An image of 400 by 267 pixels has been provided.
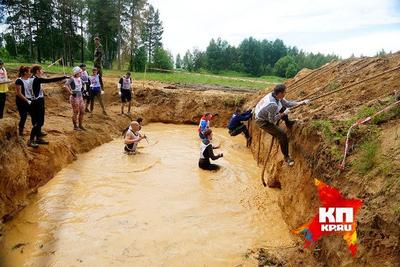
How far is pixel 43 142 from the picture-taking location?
7.86 m

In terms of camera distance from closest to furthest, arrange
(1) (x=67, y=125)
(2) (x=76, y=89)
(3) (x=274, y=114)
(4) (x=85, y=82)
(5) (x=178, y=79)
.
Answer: (3) (x=274, y=114) < (2) (x=76, y=89) < (1) (x=67, y=125) < (4) (x=85, y=82) < (5) (x=178, y=79)

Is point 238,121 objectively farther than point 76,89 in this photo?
Yes

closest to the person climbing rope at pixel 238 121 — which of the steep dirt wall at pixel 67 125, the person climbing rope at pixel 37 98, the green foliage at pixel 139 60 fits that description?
the steep dirt wall at pixel 67 125

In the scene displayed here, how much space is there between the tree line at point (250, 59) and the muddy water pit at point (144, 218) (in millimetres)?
51964

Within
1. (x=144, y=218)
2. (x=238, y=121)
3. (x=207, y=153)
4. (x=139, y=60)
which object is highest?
(x=139, y=60)

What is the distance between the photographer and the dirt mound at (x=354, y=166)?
350 centimetres

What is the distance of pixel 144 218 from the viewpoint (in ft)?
20.9

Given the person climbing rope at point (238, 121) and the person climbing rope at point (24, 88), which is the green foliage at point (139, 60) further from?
the person climbing rope at point (24, 88)

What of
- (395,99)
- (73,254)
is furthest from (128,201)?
(395,99)

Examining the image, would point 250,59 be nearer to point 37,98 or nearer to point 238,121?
point 238,121

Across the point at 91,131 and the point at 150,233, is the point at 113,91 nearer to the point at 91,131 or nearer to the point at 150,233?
the point at 91,131

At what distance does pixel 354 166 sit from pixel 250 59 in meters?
70.6

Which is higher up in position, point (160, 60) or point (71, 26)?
point (71, 26)

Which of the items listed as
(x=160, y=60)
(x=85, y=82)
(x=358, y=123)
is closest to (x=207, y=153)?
(x=358, y=123)
